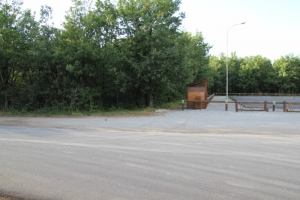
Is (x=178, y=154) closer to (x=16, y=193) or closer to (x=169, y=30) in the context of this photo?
(x=16, y=193)

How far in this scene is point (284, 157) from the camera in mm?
6465

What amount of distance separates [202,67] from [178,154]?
35515 mm

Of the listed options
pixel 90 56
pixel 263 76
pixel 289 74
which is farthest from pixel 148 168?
pixel 289 74

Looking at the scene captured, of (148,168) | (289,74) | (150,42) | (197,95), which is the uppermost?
(289,74)

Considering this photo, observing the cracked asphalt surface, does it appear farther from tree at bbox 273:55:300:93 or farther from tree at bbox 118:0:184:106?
tree at bbox 273:55:300:93

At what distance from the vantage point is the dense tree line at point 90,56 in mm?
19203

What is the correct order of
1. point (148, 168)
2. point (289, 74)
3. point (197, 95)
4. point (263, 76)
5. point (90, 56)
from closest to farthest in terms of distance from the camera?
point (148, 168) → point (90, 56) → point (197, 95) → point (289, 74) → point (263, 76)

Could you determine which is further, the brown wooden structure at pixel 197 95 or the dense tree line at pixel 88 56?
the brown wooden structure at pixel 197 95

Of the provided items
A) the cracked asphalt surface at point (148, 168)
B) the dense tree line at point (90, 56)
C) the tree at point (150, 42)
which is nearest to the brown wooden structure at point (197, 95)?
the dense tree line at point (90, 56)

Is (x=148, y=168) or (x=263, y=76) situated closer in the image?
(x=148, y=168)

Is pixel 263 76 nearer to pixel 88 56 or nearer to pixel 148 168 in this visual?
pixel 88 56

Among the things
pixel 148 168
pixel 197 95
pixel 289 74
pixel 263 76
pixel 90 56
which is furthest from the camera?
pixel 263 76

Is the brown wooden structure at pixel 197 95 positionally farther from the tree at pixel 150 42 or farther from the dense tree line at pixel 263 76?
the dense tree line at pixel 263 76

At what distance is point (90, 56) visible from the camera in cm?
1894
